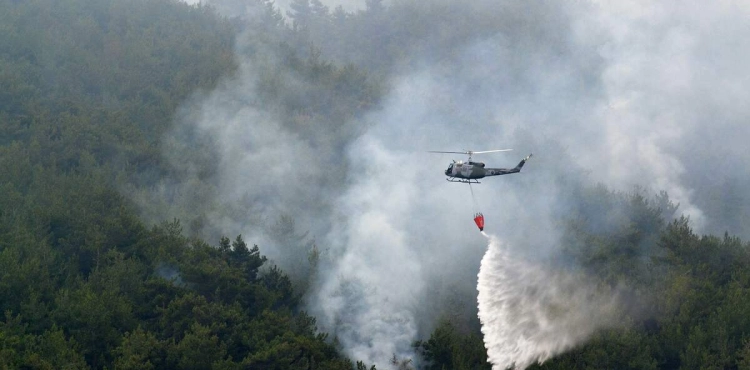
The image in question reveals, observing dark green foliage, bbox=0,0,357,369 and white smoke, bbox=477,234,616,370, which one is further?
white smoke, bbox=477,234,616,370

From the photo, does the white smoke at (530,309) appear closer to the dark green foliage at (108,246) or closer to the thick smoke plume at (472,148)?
the thick smoke plume at (472,148)

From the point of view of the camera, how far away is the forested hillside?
47625 mm

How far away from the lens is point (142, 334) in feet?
146

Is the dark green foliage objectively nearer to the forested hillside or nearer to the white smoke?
the forested hillside

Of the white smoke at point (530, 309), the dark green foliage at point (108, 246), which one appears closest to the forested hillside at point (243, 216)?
the dark green foliage at point (108, 246)

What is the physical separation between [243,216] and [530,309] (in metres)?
19.5

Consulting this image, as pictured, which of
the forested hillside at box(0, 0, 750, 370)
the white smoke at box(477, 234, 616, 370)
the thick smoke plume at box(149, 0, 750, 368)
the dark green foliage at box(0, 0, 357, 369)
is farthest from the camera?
the thick smoke plume at box(149, 0, 750, 368)

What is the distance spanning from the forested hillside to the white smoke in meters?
0.88


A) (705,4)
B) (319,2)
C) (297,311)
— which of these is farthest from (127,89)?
(705,4)

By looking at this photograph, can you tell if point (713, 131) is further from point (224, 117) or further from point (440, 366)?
point (440, 366)

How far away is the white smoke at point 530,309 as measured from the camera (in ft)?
165

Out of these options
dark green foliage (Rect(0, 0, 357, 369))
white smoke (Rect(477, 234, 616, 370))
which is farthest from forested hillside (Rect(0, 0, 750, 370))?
white smoke (Rect(477, 234, 616, 370))

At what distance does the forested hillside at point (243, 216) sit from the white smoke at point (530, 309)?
0.88 metres

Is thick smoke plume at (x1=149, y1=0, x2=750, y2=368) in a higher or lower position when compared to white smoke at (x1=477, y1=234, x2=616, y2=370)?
higher
